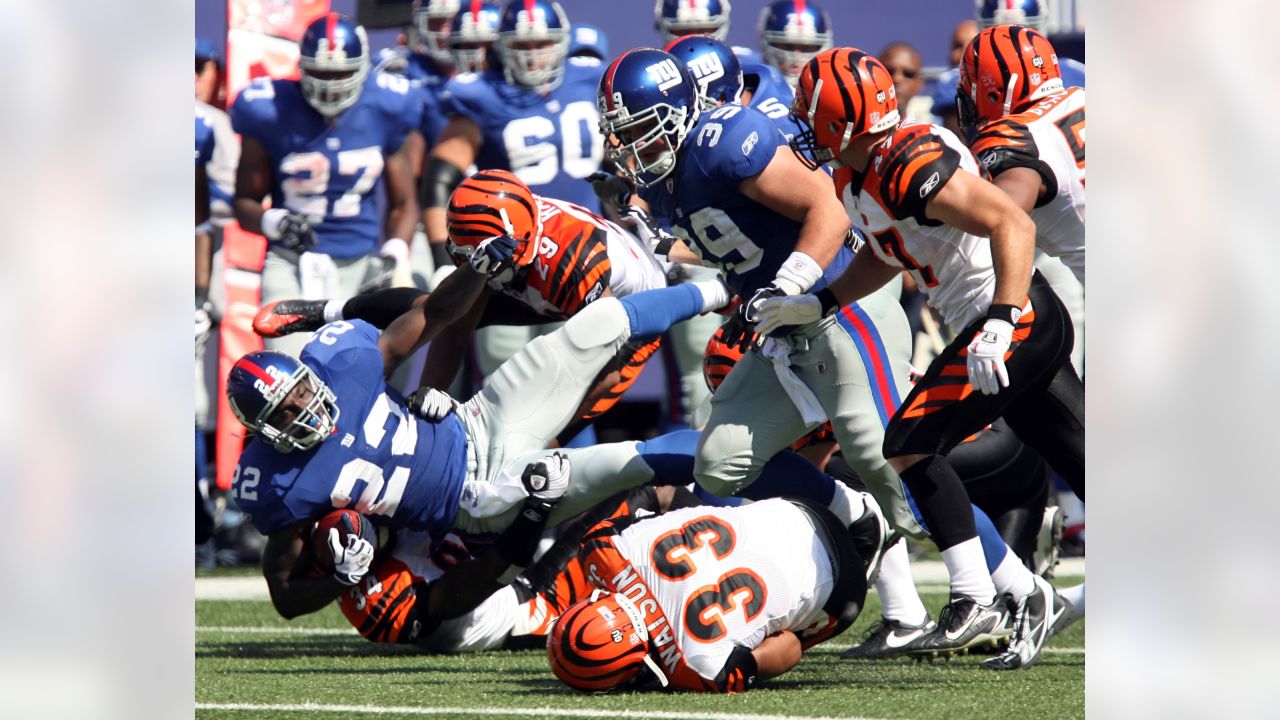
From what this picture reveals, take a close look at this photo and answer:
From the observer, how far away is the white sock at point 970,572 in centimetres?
357

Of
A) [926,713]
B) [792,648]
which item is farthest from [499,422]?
[926,713]

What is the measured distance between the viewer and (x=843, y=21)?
24.6 feet

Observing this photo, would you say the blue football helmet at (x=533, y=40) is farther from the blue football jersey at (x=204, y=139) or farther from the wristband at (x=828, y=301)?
the wristband at (x=828, y=301)

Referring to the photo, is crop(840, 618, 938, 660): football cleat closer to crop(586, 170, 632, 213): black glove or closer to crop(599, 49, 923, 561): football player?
Result: crop(599, 49, 923, 561): football player

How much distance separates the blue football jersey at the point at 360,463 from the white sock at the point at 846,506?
960mm

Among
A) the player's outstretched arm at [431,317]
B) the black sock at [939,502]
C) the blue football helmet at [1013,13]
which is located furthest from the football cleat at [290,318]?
the blue football helmet at [1013,13]

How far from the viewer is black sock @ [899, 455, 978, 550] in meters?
3.58

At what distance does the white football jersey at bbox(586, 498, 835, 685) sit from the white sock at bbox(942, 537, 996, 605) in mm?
281

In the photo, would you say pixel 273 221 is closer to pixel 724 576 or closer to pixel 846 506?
pixel 846 506

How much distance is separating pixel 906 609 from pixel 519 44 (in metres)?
3.45
